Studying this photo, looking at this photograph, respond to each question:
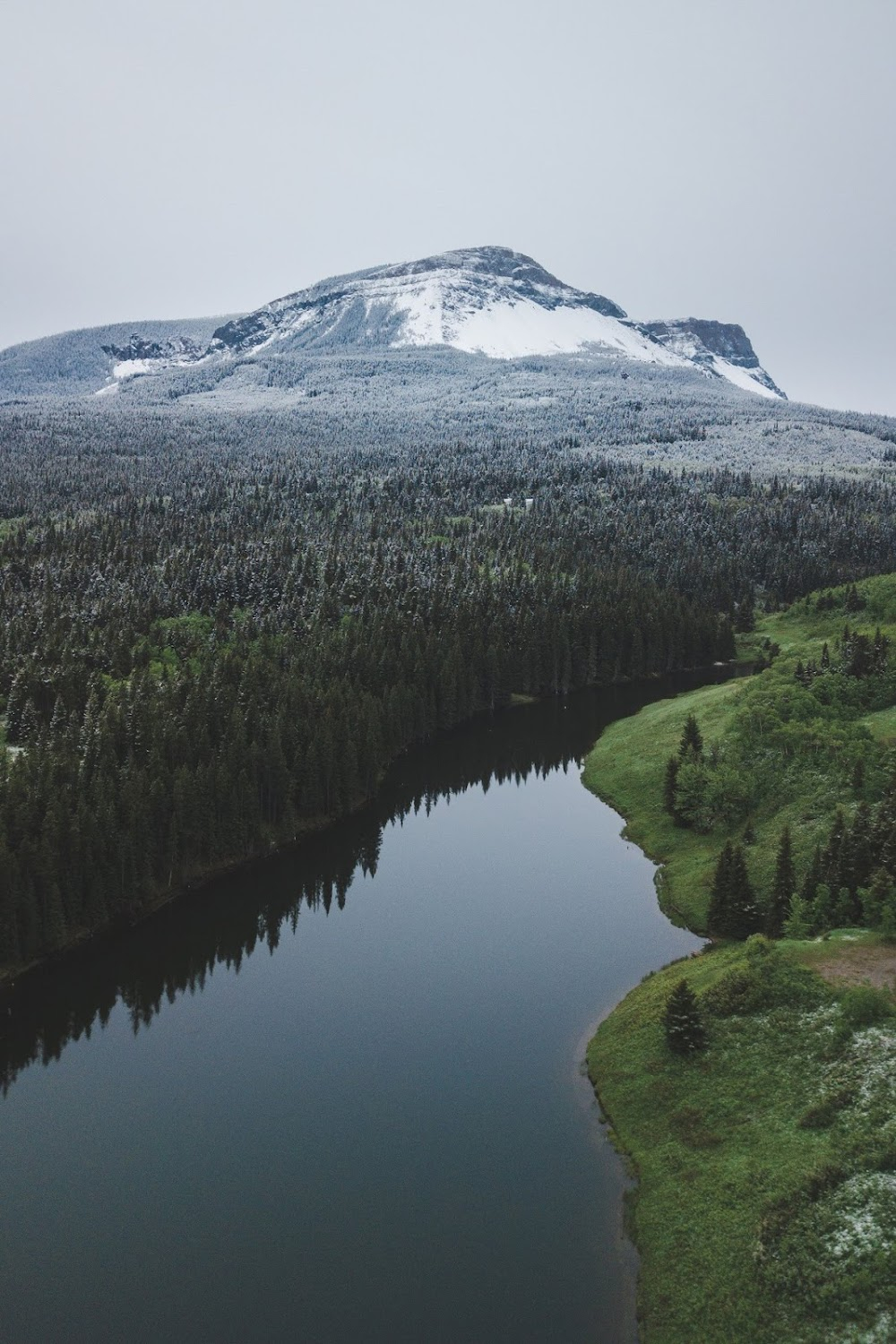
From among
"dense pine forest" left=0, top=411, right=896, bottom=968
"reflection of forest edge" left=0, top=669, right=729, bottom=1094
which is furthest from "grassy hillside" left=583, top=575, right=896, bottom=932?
"dense pine forest" left=0, top=411, right=896, bottom=968

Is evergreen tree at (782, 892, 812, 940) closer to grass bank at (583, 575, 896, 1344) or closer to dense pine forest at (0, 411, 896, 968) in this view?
grass bank at (583, 575, 896, 1344)

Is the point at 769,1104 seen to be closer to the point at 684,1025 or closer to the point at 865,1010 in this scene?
the point at 684,1025

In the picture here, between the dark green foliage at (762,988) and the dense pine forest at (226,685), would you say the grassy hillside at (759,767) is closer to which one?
the dark green foliage at (762,988)

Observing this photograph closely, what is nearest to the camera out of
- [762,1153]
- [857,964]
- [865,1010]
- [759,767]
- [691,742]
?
[762,1153]

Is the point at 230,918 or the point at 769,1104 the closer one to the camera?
the point at 769,1104

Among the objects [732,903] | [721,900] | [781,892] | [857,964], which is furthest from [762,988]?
[721,900]

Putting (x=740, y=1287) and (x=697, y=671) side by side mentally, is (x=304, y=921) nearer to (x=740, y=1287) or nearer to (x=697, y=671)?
(x=740, y=1287)

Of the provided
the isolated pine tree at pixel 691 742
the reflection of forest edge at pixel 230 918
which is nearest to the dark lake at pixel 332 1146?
the reflection of forest edge at pixel 230 918
